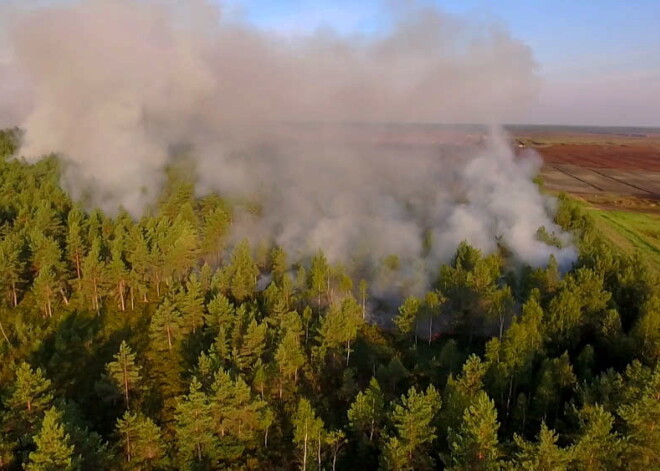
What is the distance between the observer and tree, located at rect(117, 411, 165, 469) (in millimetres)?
33906

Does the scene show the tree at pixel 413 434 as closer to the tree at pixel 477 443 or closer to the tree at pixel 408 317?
the tree at pixel 477 443

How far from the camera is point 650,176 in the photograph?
653 feet

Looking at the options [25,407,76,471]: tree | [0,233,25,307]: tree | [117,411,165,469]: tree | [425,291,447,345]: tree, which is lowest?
[117,411,165,469]: tree

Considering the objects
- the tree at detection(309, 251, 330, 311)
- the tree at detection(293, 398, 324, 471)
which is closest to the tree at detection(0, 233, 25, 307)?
the tree at detection(309, 251, 330, 311)

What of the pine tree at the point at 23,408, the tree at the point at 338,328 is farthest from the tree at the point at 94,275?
the tree at the point at 338,328

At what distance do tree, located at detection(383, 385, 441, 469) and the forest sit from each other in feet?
0.47

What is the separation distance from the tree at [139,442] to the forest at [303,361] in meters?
0.13

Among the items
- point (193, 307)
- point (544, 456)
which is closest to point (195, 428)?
point (193, 307)

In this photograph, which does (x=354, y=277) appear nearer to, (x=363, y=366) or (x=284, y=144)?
(x=363, y=366)

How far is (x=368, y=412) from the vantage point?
37250 millimetres

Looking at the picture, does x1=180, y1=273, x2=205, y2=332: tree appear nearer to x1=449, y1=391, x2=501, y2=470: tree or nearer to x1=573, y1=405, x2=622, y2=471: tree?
x1=449, y1=391, x2=501, y2=470: tree

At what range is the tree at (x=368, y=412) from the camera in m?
37.1

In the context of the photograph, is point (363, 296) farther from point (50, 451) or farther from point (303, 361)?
point (50, 451)

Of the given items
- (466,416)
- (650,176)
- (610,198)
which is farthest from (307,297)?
(650,176)
